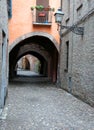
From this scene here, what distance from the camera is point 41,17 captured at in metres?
19.2

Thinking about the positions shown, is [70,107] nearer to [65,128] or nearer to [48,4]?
[65,128]

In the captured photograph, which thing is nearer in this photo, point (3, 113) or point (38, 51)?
point (3, 113)

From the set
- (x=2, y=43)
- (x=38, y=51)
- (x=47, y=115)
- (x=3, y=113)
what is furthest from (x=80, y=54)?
(x=38, y=51)

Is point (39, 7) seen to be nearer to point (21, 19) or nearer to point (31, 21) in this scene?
point (31, 21)

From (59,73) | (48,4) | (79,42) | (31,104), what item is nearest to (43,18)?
(48,4)

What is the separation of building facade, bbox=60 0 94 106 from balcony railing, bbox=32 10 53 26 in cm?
215

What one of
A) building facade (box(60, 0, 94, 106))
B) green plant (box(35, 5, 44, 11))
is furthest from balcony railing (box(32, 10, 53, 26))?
building facade (box(60, 0, 94, 106))

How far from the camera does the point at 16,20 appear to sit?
19.1m

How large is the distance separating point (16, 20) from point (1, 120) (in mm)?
11767

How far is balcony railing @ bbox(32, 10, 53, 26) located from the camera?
1908 centimetres

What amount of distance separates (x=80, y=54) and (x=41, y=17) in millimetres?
7144

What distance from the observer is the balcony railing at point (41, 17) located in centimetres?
1908

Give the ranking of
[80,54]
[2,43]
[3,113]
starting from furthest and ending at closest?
[80,54] → [2,43] → [3,113]

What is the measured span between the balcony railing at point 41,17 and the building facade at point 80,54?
84.8 inches
